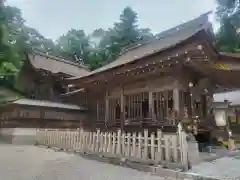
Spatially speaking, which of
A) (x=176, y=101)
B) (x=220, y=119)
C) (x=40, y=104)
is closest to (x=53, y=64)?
(x=40, y=104)

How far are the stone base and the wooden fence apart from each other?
186 inches

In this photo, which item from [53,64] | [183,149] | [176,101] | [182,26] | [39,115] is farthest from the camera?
[53,64]

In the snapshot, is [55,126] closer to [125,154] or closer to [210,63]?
[125,154]

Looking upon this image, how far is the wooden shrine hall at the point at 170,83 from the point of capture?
9.20m

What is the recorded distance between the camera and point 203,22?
1380cm

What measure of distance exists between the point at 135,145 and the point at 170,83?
4.03 metres

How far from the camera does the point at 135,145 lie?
672cm

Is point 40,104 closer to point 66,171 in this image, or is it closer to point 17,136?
point 17,136

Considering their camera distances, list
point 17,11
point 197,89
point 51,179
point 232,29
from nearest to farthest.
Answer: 1. point 51,179
2. point 197,89
3. point 17,11
4. point 232,29

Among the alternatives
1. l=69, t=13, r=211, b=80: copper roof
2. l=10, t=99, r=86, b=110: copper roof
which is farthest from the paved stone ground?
l=69, t=13, r=211, b=80: copper roof

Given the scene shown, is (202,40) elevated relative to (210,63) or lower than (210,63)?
elevated

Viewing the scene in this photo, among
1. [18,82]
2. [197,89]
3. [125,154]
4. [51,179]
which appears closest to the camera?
[51,179]

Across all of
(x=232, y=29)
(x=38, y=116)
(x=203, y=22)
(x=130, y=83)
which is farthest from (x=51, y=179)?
(x=232, y=29)

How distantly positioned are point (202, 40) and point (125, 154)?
225 inches
